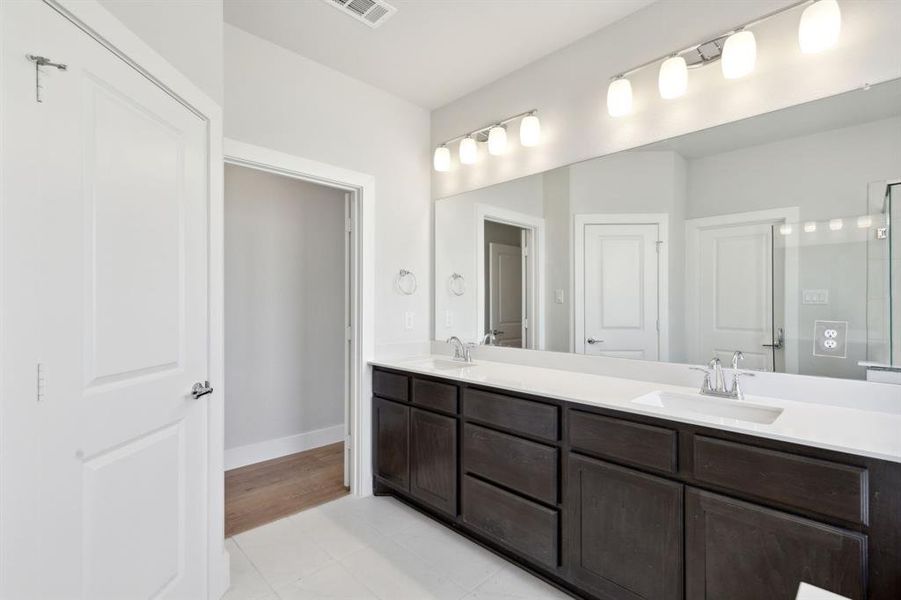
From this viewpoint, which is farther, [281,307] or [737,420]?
[281,307]

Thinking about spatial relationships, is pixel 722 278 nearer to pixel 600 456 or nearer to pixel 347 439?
pixel 600 456

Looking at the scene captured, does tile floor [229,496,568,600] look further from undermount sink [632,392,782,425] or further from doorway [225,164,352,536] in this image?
undermount sink [632,392,782,425]

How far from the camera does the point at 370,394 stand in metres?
2.85

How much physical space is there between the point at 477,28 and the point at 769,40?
1.31 metres

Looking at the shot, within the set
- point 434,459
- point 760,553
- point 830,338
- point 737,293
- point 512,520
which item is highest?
point 737,293

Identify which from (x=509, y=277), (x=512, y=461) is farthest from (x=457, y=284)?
(x=512, y=461)

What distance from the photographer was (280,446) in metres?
3.51

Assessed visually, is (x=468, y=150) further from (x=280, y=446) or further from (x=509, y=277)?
(x=280, y=446)

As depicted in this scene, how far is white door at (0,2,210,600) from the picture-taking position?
1008mm

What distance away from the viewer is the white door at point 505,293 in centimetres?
269

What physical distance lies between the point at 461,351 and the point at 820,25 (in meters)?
2.26

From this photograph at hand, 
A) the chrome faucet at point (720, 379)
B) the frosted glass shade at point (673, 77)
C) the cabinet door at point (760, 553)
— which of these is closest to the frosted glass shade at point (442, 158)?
the frosted glass shade at point (673, 77)

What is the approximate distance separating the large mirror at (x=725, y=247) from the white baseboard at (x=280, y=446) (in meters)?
1.95

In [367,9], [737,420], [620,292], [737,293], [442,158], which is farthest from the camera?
[442,158]
